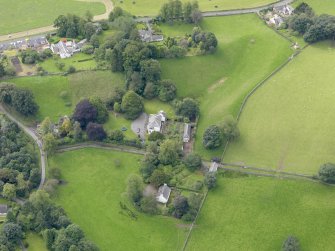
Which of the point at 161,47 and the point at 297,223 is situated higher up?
the point at 161,47

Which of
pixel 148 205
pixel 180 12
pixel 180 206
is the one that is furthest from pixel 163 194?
pixel 180 12

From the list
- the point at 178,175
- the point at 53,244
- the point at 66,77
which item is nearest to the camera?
the point at 53,244

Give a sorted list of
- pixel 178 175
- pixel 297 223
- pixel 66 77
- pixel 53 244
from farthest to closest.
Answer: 1. pixel 66 77
2. pixel 178 175
3. pixel 297 223
4. pixel 53 244

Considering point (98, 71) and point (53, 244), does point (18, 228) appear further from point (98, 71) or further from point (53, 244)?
point (98, 71)

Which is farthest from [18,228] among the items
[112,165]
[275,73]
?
[275,73]

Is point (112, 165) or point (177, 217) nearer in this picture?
point (177, 217)

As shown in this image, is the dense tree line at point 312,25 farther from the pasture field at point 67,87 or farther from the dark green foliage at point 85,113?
the dark green foliage at point 85,113
